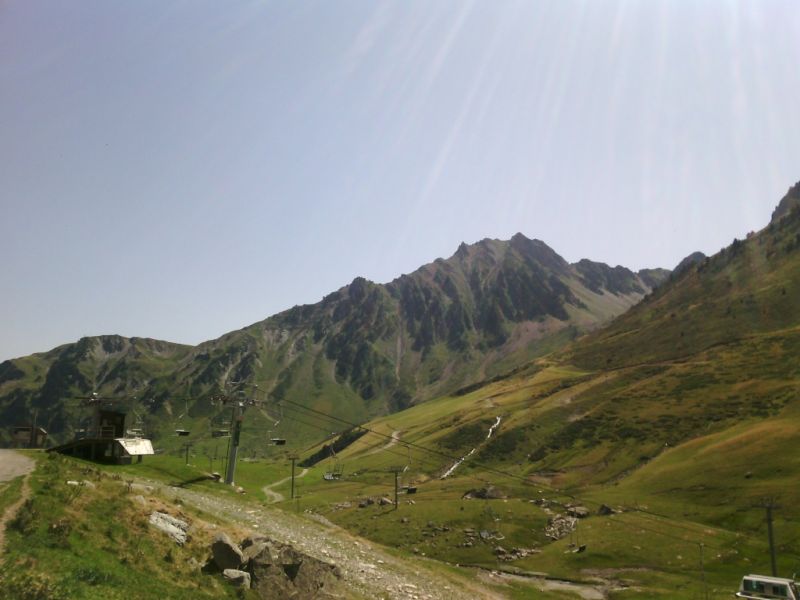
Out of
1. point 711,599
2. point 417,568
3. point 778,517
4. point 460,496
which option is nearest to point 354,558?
point 417,568

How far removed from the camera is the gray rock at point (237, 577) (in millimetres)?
27172

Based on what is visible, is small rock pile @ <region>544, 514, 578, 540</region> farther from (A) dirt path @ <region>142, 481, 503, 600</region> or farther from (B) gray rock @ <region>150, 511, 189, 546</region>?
(B) gray rock @ <region>150, 511, 189, 546</region>

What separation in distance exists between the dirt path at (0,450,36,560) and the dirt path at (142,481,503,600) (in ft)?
38.1

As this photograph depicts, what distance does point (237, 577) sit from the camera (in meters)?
27.3

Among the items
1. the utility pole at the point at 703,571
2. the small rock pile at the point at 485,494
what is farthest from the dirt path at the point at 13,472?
Result: the small rock pile at the point at 485,494

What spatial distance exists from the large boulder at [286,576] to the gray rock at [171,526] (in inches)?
174

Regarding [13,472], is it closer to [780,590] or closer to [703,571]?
[780,590]

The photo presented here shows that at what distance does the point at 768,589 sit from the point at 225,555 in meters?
58.4

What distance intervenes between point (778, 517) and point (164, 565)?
103m

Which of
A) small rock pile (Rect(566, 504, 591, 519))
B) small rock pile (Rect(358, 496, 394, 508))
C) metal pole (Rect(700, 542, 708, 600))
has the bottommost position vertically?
small rock pile (Rect(358, 496, 394, 508))

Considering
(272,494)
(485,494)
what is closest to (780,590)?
(485,494)

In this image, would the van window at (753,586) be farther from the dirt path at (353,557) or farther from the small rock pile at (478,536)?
the small rock pile at (478,536)

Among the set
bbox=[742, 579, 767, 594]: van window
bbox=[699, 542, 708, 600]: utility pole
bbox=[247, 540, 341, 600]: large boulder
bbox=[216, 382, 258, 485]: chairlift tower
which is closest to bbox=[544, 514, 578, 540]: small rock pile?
bbox=[699, 542, 708, 600]: utility pole

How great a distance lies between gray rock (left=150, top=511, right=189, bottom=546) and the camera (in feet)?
101
